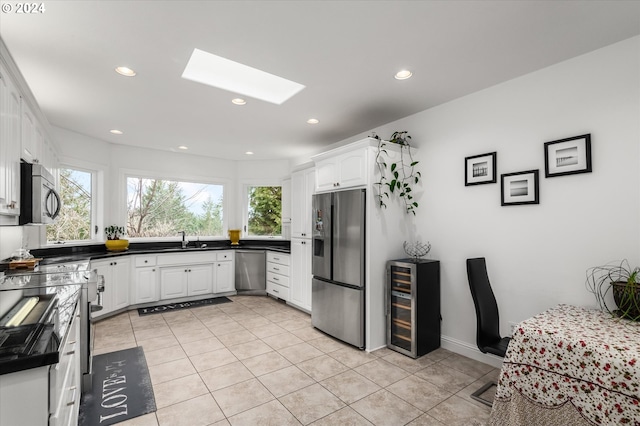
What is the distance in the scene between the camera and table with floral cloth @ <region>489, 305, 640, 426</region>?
145 cm

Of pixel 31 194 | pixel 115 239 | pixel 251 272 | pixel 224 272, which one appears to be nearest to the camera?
pixel 31 194

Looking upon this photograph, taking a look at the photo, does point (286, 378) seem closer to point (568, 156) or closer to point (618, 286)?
point (618, 286)

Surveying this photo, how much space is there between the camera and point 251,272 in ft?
18.5

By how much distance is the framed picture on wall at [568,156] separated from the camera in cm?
233

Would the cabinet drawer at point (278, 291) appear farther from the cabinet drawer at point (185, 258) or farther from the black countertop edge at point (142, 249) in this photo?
the cabinet drawer at point (185, 258)

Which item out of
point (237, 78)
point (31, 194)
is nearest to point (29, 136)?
point (31, 194)

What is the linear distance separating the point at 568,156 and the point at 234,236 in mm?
5173

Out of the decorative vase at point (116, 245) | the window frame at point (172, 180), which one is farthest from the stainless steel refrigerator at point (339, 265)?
the decorative vase at point (116, 245)

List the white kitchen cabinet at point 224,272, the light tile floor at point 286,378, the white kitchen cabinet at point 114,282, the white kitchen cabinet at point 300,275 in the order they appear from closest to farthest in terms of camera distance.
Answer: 1. the light tile floor at point 286,378
2. the white kitchen cabinet at point 114,282
3. the white kitchen cabinet at point 300,275
4. the white kitchen cabinet at point 224,272

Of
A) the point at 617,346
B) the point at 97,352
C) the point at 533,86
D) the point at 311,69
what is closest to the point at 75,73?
the point at 311,69

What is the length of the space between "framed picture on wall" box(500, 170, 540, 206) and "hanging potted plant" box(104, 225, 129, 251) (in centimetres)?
514

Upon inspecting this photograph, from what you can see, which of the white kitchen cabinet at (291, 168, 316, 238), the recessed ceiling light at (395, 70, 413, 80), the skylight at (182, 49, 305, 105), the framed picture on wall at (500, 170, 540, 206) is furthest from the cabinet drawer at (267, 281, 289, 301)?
the recessed ceiling light at (395, 70, 413, 80)

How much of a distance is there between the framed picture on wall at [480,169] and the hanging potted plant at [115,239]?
4.87 m

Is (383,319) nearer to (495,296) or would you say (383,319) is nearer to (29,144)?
(495,296)
